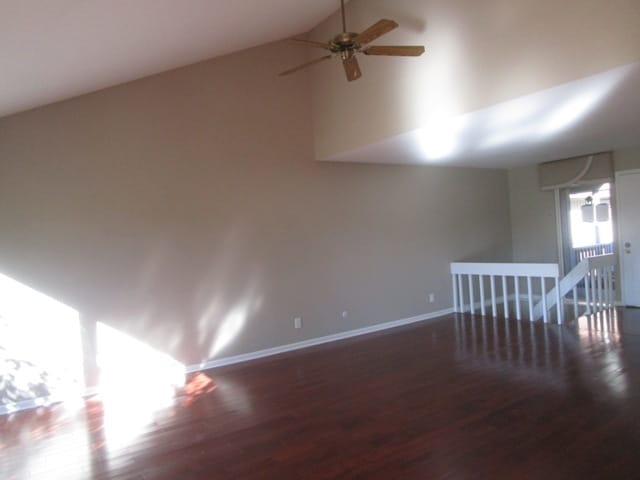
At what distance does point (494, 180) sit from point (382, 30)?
18.2ft

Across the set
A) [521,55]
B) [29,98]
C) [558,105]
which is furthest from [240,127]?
[558,105]

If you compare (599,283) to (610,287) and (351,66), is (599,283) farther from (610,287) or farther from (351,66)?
(351,66)

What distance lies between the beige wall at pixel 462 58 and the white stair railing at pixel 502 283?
2.87 meters

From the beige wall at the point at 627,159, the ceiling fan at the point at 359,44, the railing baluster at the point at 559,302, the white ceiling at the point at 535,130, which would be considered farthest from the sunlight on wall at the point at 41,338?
the beige wall at the point at 627,159

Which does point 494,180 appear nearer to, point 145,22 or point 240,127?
point 240,127

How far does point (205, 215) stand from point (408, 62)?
2746mm

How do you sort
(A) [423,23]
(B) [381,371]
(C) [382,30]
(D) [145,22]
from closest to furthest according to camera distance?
(C) [382,30]
(D) [145,22]
(A) [423,23]
(B) [381,371]

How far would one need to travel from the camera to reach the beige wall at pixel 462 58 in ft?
9.12

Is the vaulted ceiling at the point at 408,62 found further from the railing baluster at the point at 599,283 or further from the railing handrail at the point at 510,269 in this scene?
the railing baluster at the point at 599,283

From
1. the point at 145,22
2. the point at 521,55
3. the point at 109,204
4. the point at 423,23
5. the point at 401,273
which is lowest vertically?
the point at 401,273

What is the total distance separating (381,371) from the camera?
13.4ft

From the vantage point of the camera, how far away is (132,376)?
13.6ft

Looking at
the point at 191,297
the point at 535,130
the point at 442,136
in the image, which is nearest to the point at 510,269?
the point at 535,130

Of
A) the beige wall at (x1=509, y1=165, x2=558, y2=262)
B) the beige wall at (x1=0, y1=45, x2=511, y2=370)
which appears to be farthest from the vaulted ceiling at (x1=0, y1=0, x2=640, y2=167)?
the beige wall at (x1=509, y1=165, x2=558, y2=262)
